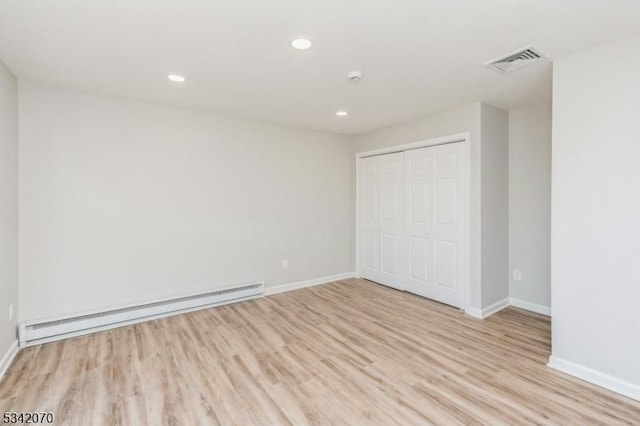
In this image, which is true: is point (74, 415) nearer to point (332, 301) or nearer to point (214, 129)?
point (332, 301)

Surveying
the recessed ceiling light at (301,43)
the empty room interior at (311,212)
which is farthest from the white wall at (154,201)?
the recessed ceiling light at (301,43)

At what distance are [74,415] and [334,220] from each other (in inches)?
147

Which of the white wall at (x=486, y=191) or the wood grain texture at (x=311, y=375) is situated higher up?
the white wall at (x=486, y=191)

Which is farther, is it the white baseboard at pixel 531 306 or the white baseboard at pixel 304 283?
the white baseboard at pixel 304 283

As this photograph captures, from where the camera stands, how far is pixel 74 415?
190 centimetres

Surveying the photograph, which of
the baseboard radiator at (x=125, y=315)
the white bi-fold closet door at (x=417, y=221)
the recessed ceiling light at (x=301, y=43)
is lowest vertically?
the baseboard radiator at (x=125, y=315)

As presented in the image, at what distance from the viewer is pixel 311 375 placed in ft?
7.67

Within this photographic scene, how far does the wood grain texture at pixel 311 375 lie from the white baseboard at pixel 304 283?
0.85 m

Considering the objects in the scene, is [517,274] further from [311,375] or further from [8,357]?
[8,357]

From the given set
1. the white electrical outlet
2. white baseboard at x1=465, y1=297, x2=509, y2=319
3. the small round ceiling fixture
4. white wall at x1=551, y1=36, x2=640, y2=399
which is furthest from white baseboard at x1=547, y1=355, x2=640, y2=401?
the small round ceiling fixture

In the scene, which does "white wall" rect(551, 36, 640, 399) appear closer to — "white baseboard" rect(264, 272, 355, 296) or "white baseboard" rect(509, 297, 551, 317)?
"white baseboard" rect(509, 297, 551, 317)

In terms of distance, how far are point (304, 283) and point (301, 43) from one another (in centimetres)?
337

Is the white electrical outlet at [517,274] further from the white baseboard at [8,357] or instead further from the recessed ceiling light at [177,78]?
the white baseboard at [8,357]

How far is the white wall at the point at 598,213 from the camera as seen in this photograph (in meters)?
2.06
